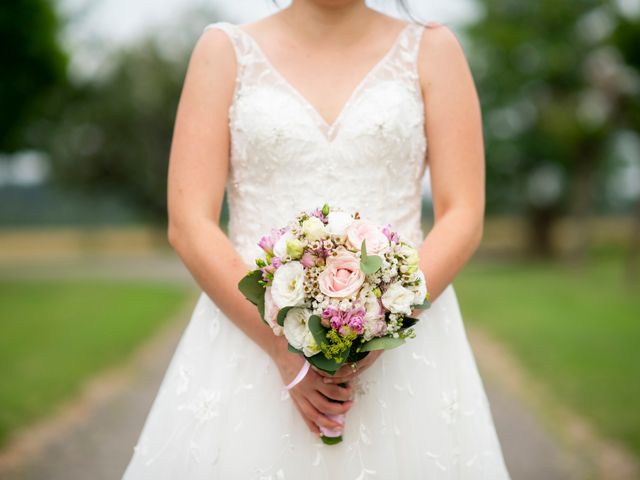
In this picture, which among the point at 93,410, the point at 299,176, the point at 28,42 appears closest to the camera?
the point at 299,176

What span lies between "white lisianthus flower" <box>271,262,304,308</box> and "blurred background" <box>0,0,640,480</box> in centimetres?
124

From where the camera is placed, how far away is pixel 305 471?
2.44 metres

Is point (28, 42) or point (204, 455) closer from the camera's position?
point (204, 455)

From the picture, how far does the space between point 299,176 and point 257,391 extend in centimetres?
73

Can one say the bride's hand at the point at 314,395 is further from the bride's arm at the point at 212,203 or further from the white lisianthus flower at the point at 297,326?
the white lisianthus flower at the point at 297,326

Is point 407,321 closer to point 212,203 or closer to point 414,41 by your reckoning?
point 212,203

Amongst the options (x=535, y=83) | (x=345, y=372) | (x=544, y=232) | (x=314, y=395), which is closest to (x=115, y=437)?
(x=314, y=395)

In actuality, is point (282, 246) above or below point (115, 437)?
above

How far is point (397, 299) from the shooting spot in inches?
82.3

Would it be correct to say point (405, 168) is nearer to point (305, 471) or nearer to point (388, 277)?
point (388, 277)

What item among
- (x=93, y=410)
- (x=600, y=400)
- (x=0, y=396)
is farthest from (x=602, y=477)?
(x=0, y=396)

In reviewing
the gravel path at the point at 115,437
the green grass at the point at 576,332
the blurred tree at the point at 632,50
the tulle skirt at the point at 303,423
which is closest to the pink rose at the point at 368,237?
the tulle skirt at the point at 303,423

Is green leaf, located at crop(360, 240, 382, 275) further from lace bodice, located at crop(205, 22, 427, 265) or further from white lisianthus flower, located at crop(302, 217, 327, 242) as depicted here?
lace bodice, located at crop(205, 22, 427, 265)

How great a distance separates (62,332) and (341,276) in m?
10.5
